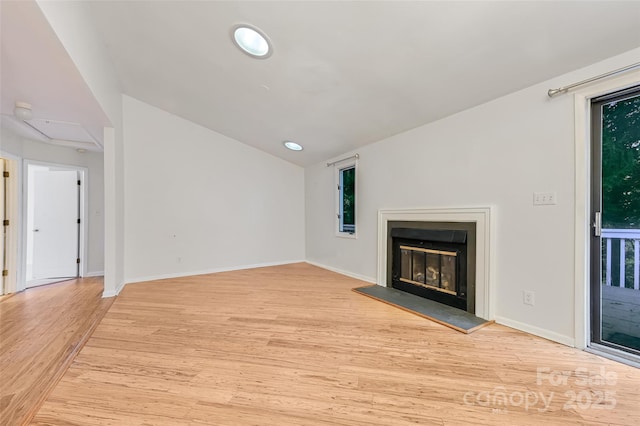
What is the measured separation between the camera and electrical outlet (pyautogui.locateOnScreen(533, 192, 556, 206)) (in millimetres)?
2164

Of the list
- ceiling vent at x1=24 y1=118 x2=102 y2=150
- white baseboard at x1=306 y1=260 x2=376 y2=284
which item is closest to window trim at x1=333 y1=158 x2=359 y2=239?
white baseboard at x1=306 y1=260 x2=376 y2=284

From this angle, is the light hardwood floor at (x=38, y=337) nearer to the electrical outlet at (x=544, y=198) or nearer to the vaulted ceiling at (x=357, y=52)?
the vaulted ceiling at (x=357, y=52)

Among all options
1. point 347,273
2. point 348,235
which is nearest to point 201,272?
point 347,273

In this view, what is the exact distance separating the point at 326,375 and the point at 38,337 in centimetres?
256

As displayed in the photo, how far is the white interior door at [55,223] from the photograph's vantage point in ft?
14.4

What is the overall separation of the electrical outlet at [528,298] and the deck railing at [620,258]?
19.0 inches

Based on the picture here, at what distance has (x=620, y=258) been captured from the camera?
209 cm

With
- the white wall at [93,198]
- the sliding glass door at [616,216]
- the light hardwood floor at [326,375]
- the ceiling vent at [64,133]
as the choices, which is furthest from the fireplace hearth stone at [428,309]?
the white wall at [93,198]

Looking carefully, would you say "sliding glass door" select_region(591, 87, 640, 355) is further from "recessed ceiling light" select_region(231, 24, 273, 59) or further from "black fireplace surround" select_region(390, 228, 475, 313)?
"recessed ceiling light" select_region(231, 24, 273, 59)

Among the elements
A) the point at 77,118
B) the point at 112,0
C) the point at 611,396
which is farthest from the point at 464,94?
the point at 77,118

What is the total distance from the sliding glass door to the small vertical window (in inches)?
116

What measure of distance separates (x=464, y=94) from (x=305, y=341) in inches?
107

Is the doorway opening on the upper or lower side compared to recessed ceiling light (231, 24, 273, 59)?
lower

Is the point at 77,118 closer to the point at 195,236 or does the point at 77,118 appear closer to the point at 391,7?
the point at 195,236
